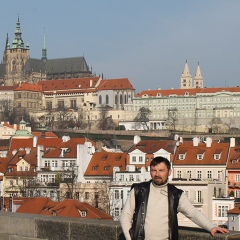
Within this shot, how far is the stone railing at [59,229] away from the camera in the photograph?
7652 millimetres

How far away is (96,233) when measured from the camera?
789 centimetres

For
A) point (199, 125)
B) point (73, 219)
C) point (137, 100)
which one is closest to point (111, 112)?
point (137, 100)

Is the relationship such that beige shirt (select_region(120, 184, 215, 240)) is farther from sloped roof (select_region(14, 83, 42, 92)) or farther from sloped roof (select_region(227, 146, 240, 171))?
sloped roof (select_region(14, 83, 42, 92))

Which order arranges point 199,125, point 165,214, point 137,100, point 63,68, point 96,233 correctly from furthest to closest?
point 63,68, point 137,100, point 199,125, point 96,233, point 165,214

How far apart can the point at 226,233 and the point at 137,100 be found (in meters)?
164

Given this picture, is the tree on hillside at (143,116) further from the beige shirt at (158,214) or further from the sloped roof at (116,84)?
the beige shirt at (158,214)

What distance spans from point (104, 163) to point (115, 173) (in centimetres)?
210

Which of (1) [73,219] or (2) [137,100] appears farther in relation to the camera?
(2) [137,100]

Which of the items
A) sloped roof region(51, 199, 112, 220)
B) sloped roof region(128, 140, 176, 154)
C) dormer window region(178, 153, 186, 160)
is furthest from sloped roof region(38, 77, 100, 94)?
sloped roof region(51, 199, 112, 220)

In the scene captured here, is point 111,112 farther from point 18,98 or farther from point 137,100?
point 18,98

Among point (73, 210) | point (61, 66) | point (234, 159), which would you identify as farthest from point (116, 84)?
point (73, 210)

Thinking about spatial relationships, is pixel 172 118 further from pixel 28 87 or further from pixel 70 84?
pixel 28 87

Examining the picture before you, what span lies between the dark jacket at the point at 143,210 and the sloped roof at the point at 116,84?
166m

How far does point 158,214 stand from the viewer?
6629mm
